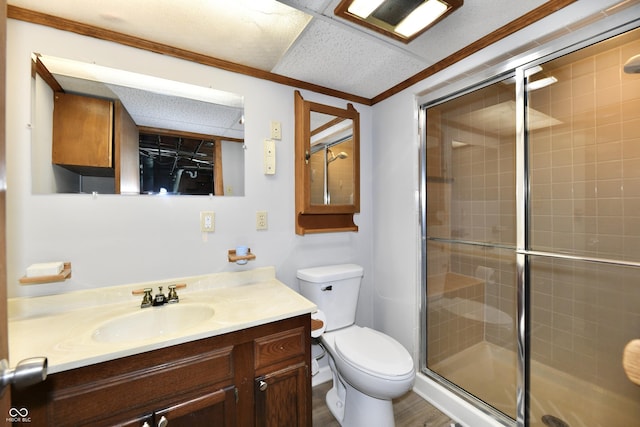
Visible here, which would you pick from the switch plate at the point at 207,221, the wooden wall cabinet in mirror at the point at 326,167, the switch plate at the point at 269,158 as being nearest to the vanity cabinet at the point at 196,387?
the switch plate at the point at 207,221

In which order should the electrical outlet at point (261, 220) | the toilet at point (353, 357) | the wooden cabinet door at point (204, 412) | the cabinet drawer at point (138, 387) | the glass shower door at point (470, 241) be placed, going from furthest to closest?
the glass shower door at point (470, 241) < the electrical outlet at point (261, 220) < the toilet at point (353, 357) < the wooden cabinet door at point (204, 412) < the cabinet drawer at point (138, 387)

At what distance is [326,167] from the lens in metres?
1.92

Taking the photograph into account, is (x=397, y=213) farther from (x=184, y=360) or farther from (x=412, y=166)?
(x=184, y=360)

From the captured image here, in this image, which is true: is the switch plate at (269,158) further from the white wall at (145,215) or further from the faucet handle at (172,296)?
the faucet handle at (172,296)

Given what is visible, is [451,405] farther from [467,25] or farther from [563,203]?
[467,25]

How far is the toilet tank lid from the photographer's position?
171cm

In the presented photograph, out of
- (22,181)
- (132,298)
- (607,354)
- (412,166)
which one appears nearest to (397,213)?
(412,166)

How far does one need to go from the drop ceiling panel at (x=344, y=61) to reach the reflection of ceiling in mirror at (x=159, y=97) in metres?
0.44

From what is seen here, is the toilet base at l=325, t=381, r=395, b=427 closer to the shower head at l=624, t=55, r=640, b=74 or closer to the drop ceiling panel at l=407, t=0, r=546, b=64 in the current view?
the drop ceiling panel at l=407, t=0, r=546, b=64

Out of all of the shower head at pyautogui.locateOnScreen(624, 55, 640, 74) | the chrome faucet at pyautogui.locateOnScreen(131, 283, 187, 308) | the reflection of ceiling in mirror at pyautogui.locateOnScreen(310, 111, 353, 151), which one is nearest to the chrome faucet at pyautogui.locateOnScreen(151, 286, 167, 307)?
the chrome faucet at pyautogui.locateOnScreen(131, 283, 187, 308)

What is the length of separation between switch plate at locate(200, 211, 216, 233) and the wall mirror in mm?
131

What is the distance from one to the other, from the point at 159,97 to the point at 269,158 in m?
0.68

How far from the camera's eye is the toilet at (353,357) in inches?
52.4

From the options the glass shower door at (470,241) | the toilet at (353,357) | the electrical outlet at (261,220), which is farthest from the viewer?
the glass shower door at (470,241)
